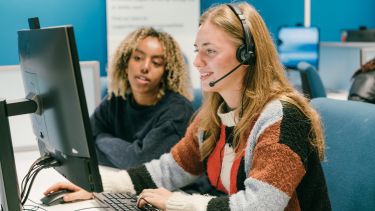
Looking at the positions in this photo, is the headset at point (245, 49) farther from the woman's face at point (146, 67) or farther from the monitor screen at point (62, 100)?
the woman's face at point (146, 67)

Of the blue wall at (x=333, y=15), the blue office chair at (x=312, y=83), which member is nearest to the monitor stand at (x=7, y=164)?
the blue office chair at (x=312, y=83)

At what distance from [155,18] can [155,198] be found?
361 cm

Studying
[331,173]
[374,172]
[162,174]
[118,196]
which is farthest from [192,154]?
[374,172]

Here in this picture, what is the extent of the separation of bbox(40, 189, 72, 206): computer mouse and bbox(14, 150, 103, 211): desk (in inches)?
0.7

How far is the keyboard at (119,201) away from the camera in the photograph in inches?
52.4

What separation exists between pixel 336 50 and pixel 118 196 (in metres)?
3.33

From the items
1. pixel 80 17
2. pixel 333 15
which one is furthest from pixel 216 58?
pixel 333 15

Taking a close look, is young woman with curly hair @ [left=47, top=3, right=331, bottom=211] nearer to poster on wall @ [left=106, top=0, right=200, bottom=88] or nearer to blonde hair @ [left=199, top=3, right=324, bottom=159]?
blonde hair @ [left=199, top=3, right=324, bottom=159]

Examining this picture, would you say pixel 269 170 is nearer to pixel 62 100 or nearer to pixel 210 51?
pixel 210 51

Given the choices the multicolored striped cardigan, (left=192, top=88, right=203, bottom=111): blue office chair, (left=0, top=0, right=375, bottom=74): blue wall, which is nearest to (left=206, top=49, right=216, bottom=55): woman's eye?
the multicolored striped cardigan

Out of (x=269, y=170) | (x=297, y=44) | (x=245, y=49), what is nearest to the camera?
(x=269, y=170)

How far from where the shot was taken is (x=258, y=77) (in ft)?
4.30

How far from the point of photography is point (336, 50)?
4375 mm

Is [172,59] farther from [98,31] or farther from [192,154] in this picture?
[98,31]
